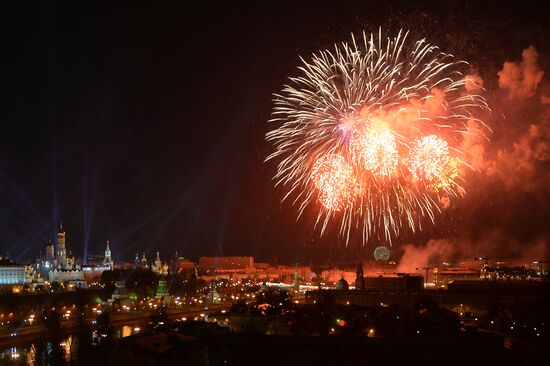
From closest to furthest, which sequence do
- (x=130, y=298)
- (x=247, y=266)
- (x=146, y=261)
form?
(x=130, y=298)
(x=146, y=261)
(x=247, y=266)

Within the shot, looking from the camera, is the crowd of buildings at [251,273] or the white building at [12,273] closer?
the crowd of buildings at [251,273]

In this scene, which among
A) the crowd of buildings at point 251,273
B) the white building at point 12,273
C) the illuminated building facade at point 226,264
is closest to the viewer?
the crowd of buildings at point 251,273

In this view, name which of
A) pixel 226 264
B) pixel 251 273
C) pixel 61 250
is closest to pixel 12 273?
pixel 61 250

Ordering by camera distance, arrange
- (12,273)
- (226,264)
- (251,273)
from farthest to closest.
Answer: (226,264) < (251,273) < (12,273)

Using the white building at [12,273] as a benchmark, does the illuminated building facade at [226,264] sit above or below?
below

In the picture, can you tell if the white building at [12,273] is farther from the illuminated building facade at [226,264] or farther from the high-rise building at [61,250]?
the illuminated building facade at [226,264]

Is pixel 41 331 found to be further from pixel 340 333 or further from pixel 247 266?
pixel 247 266

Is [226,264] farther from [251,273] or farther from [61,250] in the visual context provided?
[61,250]

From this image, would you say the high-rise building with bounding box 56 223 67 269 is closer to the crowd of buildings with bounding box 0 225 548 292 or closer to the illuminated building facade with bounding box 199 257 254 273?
the crowd of buildings with bounding box 0 225 548 292

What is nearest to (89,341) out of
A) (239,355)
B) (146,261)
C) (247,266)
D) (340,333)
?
(239,355)

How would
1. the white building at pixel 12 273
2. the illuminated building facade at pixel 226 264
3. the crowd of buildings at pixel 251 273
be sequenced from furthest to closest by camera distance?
the illuminated building facade at pixel 226 264 < the white building at pixel 12 273 < the crowd of buildings at pixel 251 273

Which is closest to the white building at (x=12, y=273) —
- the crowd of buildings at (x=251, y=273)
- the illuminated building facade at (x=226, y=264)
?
the crowd of buildings at (x=251, y=273)
